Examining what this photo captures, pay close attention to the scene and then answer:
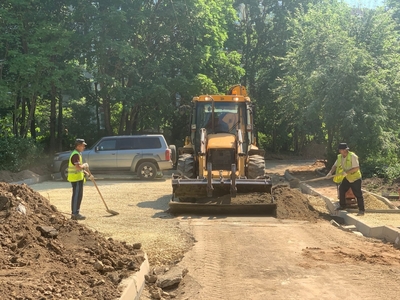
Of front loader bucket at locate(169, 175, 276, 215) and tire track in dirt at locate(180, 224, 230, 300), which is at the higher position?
front loader bucket at locate(169, 175, 276, 215)

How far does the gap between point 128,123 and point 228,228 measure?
67.1ft

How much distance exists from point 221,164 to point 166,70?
1466cm

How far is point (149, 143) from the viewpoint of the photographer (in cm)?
2177

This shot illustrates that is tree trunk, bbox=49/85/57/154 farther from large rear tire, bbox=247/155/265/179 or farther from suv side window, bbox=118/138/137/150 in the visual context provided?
large rear tire, bbox=247/155/265/179

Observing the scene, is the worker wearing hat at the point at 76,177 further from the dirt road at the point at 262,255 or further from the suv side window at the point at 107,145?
the suv side window at the point at 107,145

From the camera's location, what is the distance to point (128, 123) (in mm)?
29875

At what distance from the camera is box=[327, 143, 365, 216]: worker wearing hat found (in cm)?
1208

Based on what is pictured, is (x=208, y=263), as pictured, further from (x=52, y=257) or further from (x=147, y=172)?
(x=147, y=172)

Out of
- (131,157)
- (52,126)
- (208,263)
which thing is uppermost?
(52,126)

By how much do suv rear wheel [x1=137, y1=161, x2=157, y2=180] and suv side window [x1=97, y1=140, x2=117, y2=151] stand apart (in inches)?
57.0

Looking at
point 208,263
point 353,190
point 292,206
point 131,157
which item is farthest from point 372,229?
point 131,157

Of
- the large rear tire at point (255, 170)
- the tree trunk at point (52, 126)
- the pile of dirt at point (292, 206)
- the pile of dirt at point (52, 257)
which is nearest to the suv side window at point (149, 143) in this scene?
the tree trunk at point (52, 126)

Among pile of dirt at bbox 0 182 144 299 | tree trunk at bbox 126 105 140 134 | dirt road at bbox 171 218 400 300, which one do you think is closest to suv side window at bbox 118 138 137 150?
tree trunk at bbox 126 105 140 134

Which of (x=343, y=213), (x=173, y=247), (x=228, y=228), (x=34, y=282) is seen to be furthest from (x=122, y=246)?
(x=343, y=213)
